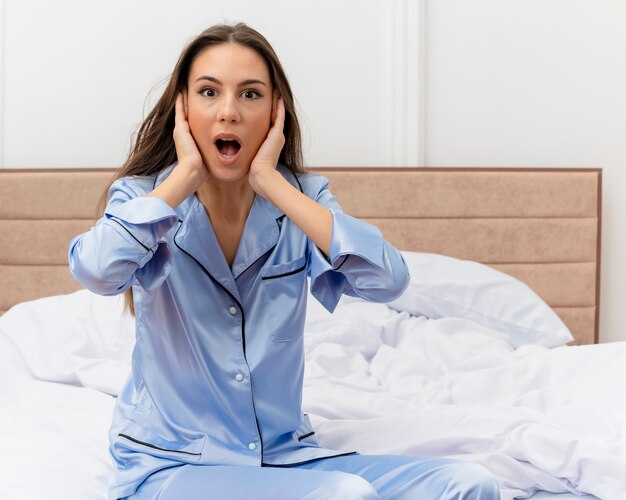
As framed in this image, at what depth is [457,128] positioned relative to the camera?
3.49 m

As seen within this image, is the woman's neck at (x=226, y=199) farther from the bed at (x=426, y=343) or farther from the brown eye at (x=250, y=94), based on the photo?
the bed at (x=426, y=343)

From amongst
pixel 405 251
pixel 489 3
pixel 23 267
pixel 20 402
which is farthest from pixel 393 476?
pixel 489 3

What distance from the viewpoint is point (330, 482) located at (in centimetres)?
129

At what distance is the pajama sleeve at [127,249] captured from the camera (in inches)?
55.4

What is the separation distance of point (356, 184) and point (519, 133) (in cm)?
74

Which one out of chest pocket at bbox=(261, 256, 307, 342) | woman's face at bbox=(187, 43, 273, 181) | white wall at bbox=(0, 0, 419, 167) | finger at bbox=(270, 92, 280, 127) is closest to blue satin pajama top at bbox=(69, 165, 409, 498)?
chest pocket at bbox=(261, 256, 307, 342)

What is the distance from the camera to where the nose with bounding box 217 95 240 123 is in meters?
1.56

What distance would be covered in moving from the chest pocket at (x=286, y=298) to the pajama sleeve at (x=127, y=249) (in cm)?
21

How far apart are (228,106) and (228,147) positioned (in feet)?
0.30

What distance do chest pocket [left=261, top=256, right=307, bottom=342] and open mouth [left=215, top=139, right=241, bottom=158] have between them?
0.23 meters

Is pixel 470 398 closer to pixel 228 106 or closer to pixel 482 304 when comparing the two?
pixel 482 304

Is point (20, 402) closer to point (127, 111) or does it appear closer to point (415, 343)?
point (415, 343)

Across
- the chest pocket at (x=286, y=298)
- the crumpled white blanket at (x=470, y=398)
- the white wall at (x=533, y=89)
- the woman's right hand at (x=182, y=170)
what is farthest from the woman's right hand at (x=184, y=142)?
the white wall at (x=533, y=89)

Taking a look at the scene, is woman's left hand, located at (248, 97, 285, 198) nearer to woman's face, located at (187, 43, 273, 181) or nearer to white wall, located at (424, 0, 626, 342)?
woman's face, located at (187, 43, 273, 181)
